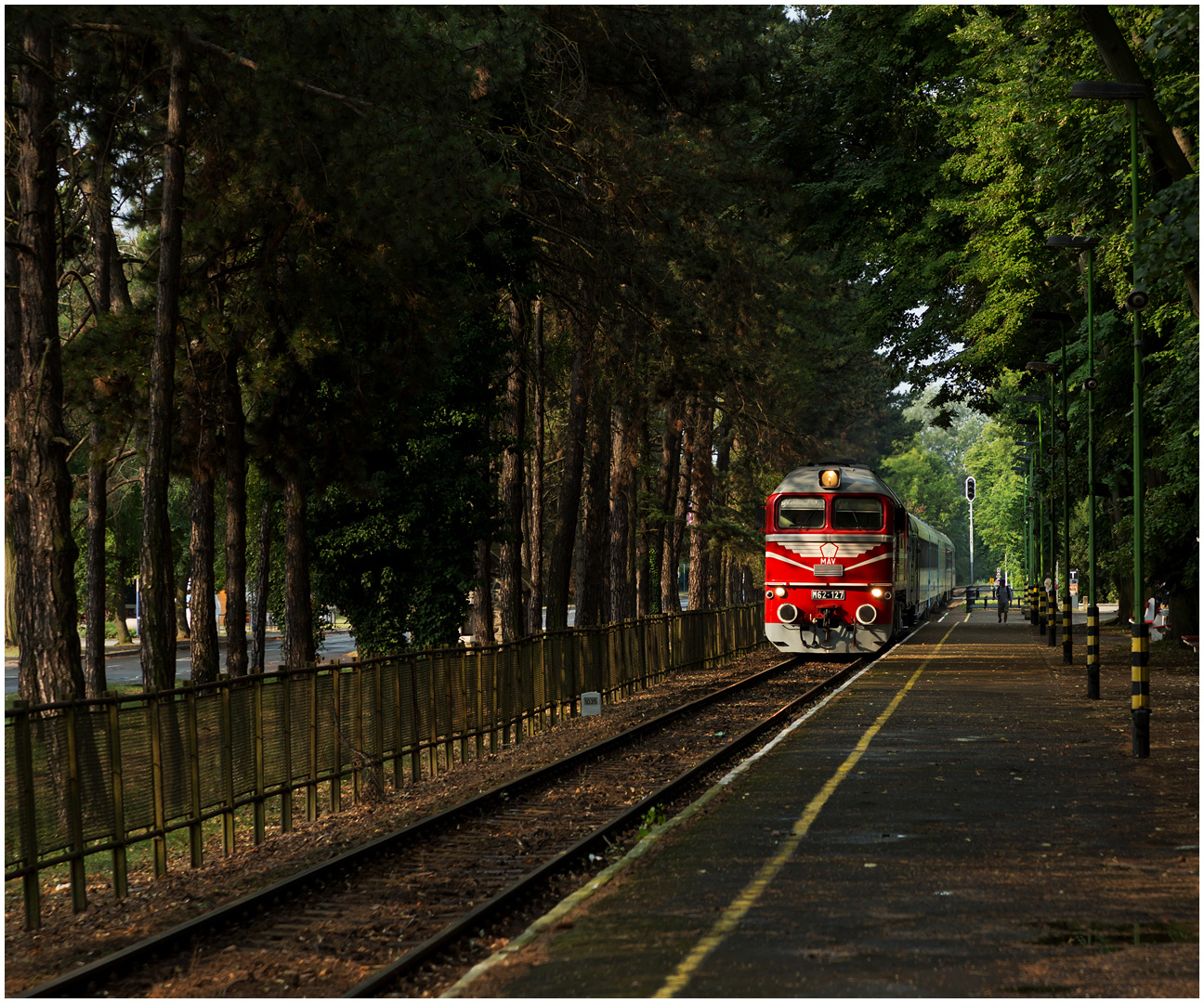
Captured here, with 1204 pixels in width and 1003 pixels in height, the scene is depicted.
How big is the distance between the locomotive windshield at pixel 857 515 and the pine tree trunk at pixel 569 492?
5.67 metres

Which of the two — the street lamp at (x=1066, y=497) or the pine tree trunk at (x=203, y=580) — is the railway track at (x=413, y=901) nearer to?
the pine tree trunk at (x=203, y=580)

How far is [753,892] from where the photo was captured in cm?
926

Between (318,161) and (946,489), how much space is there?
5088 inches

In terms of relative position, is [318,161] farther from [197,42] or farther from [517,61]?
[517,61]

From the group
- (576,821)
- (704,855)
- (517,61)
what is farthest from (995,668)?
(704,855)

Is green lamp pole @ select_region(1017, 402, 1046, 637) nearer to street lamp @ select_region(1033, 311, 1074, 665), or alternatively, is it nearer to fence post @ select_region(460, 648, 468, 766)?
street lamp @ select_region(1033, 311, 1074, 665)

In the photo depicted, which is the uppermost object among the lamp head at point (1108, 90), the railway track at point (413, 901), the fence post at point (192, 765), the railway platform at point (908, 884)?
the lamp head at point (1108, 90)

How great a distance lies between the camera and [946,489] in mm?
142500

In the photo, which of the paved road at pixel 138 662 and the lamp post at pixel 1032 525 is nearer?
the paved road at pixel 138 662

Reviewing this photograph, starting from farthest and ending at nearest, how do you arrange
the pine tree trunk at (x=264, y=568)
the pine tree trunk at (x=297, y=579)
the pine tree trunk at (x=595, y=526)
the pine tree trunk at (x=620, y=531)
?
the pine tree trunk at (x=620, y=531), the pine tree trunk at (x=595, y=526), the pine tree trunk at (x=264, y=568), the pine tree trunk at (x=297, y=579)

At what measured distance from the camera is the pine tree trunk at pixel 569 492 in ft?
96.8

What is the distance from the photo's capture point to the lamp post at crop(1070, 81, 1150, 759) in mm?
15562

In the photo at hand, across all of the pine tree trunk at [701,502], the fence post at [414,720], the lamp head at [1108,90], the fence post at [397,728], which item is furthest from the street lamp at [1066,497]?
the fence post at [397,728]

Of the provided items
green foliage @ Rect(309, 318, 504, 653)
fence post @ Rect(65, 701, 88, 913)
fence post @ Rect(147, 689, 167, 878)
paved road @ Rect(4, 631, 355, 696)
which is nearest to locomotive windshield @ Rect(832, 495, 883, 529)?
green foliage @ Rect(309, 318, 504, 653)
